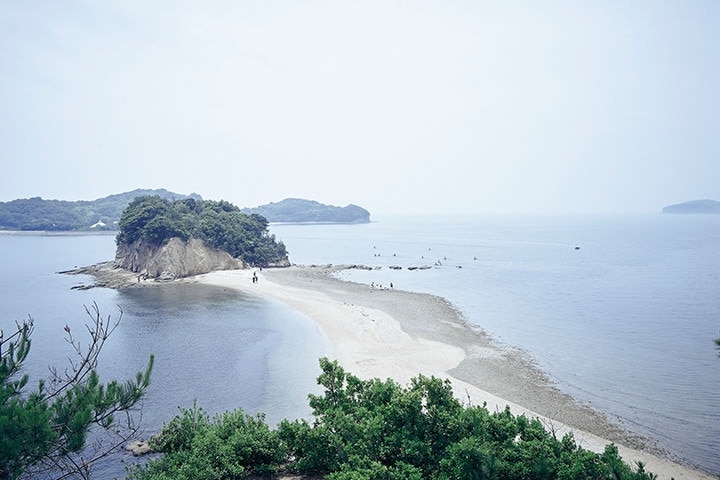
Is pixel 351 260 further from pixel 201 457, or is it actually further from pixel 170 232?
pixel 201 457

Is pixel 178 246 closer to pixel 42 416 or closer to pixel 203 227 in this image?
pixel 203 227

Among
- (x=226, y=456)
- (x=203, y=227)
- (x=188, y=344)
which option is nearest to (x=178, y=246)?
(x=203, y=227)

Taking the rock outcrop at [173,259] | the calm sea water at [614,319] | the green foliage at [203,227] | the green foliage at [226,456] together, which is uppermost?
the green foliage at [203,227]

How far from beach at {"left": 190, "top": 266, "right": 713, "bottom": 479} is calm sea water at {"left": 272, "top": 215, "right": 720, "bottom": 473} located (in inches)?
60.5

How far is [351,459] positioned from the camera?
45.5ft

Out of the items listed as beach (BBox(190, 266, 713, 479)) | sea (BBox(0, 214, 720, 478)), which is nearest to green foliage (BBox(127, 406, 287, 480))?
sea (BBox(0, 214, 720, 478))

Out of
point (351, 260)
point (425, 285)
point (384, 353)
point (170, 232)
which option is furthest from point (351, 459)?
point (351, 260)

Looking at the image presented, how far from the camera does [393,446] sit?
1449cm

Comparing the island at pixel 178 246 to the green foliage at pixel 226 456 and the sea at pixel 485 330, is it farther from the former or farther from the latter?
the green foliage at pixel 226 456

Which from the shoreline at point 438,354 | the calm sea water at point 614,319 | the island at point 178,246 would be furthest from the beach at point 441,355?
the island at point 178,246

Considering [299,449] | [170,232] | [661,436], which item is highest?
[170,232]

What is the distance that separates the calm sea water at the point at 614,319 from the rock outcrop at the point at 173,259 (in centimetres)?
2229

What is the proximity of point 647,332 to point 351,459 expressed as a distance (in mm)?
37171

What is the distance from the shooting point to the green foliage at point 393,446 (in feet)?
42.7
